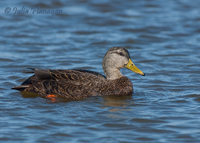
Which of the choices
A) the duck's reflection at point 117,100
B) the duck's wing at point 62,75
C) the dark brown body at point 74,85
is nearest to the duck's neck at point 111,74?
the dark brown body at point 74,85

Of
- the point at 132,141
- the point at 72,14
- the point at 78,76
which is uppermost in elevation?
the point at 72,14

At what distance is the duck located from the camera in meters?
8.50

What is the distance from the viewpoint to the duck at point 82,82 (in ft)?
27.9

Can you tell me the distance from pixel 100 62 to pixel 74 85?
3.31 metres

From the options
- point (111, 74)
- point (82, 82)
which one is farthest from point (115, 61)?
point (82, 82)

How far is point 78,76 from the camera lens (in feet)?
28.2

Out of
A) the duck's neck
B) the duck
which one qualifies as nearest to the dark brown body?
the duck

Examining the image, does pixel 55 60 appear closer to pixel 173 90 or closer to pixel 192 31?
pixel 173 90

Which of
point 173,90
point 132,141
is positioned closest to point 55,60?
point 173,90

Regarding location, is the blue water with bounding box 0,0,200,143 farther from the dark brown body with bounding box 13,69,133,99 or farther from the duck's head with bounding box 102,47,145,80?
the duck's head with bounding box 102,47,145,80

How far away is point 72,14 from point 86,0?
2131 mm

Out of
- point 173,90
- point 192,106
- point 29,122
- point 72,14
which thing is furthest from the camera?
point 72,14

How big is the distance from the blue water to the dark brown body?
0.20 metres

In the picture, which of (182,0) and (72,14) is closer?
(72,14)
